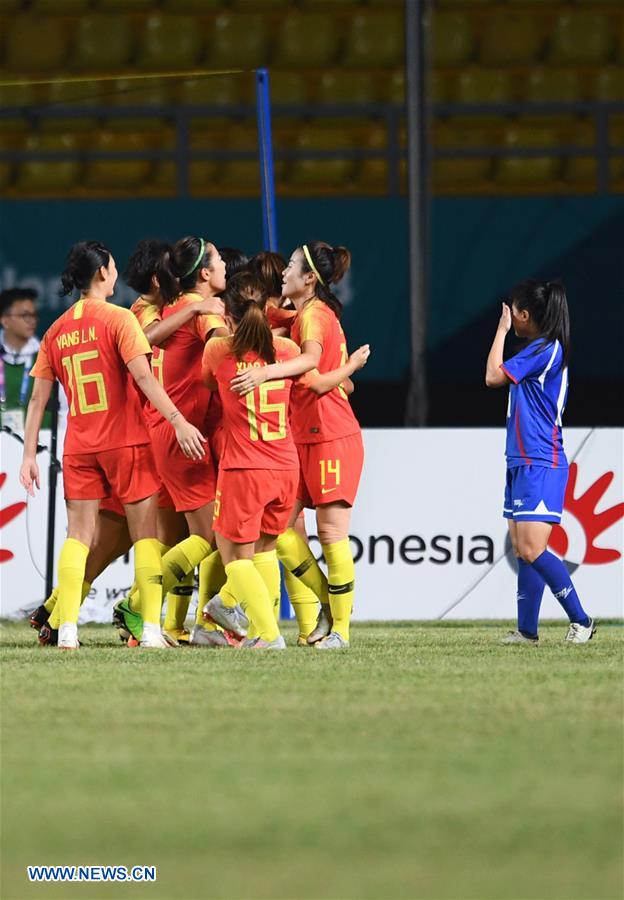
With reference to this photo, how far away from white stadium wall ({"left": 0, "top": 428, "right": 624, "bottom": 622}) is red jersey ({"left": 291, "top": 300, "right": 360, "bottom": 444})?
6.53 ft

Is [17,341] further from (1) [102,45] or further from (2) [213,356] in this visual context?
(1) [102,45]

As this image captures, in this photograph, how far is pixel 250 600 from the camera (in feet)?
22.0

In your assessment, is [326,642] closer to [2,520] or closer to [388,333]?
[2,520]

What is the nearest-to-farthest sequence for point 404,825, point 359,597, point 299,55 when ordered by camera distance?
point 404,825
point 359,597
point 299,55

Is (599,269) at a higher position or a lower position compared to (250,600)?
higher

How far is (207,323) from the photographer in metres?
7.15

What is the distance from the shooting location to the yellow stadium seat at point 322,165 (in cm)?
1452

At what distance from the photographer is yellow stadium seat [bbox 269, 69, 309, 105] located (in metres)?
15.0

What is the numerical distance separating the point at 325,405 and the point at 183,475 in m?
0.68

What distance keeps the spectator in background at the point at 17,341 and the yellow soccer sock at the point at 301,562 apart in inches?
126

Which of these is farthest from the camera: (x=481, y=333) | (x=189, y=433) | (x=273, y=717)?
(x=481, y=333)

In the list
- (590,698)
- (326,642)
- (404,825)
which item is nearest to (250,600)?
(326,642)

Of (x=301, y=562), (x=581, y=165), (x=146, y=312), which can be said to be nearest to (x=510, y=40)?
(x=581, y=165)

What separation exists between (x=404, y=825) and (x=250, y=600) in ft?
10.9
